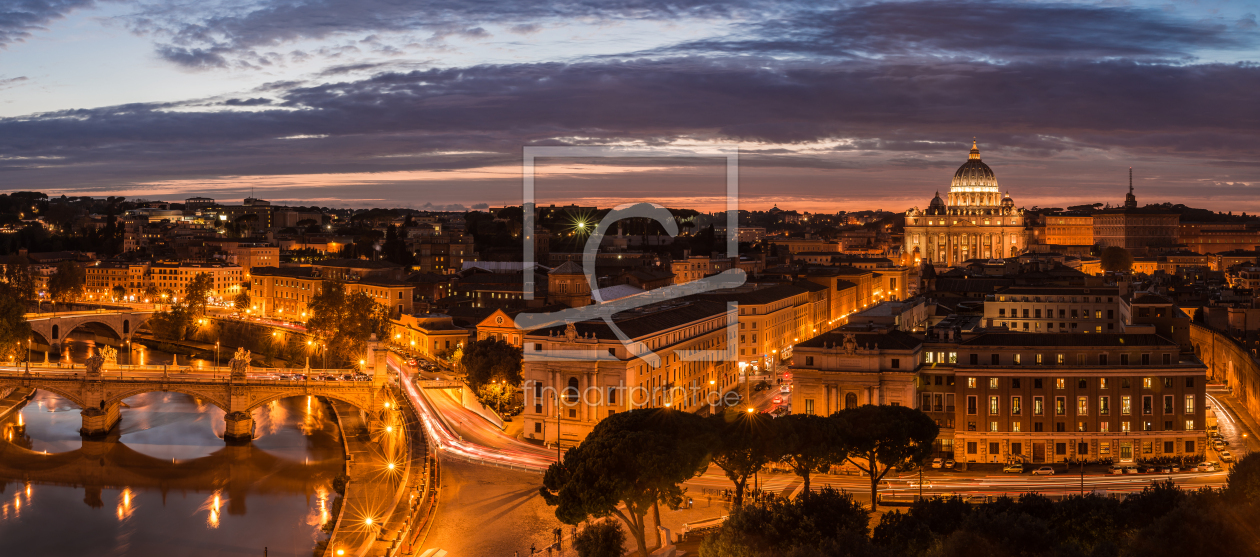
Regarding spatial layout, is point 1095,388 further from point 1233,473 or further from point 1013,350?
point 1233,473

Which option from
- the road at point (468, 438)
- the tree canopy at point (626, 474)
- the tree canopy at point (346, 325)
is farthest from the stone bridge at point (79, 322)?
the tree canopy at point (626, 474)

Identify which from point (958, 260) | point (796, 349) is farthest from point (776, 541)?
point (958, 260)

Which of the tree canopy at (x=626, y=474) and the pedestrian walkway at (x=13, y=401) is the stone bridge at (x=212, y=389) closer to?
the pedestrian walkway at (x=13, y=401)

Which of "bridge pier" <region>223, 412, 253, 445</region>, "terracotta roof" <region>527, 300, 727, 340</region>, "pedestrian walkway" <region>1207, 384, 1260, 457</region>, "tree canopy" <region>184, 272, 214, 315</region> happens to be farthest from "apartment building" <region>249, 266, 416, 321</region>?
"pedestrian walkway" <region>1207, 384, 1260, 457</region>

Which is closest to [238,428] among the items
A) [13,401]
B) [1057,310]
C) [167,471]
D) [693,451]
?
[167,471]

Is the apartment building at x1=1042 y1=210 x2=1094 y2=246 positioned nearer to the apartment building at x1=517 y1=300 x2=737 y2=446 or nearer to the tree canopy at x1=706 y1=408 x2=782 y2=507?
the apartment building at x1=517 y1=300 x2=737 y2=446

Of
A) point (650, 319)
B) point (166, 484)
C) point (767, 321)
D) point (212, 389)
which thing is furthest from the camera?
point (767, 321)

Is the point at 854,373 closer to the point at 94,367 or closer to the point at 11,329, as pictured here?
the point at 94,367
